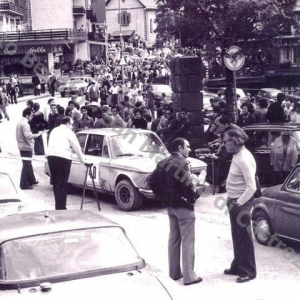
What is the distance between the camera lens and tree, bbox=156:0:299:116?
1667 centimetres

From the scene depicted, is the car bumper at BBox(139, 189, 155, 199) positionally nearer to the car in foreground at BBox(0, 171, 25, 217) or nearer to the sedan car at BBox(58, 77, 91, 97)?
the car in foreground at BBox(0, 171, 25, 217)

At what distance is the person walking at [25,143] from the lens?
14453 millimetres

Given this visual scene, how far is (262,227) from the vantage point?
966 cm

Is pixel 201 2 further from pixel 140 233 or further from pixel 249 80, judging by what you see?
pixel 249 80

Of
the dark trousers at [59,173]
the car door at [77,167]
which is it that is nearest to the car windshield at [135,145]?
the car door at [77,167]

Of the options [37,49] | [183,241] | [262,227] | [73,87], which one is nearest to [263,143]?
Result: [262,227]

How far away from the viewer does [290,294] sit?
7484mm

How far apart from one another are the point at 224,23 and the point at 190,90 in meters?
1.98

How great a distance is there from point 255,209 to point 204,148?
6036mm

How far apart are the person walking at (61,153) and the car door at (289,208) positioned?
3.38 m

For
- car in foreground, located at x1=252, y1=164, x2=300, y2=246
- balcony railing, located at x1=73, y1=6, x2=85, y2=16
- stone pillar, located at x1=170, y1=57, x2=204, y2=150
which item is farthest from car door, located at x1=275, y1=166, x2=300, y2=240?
balcony railing, located at x1=73, y1=6, x2=85, y2=16

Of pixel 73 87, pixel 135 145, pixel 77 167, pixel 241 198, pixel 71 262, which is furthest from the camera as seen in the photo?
pixel 73 87

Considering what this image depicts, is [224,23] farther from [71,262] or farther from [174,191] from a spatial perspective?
[71,262]

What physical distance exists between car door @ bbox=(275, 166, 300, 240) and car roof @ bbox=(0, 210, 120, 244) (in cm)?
333
